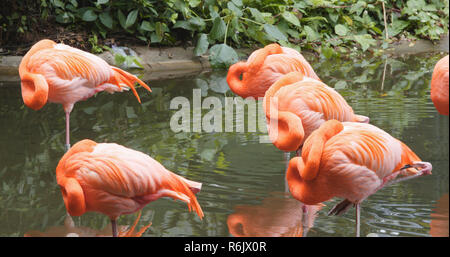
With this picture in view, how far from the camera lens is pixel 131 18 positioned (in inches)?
289

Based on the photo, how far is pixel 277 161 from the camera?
3.83 metres

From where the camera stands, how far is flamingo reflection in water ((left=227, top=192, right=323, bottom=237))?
283 cm

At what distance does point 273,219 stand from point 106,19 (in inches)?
199

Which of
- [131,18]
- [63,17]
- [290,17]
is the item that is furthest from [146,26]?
[290,17]

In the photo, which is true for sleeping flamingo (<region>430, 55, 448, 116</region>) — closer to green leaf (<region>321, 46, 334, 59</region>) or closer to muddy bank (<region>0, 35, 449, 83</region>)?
muddy bank (<region>0, 35, 449, 83</region>)

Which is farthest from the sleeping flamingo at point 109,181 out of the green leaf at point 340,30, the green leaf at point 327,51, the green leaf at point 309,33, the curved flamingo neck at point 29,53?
the green leaf at point 340,30

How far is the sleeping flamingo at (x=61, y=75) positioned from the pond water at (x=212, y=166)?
333 millimetres

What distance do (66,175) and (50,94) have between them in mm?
1776

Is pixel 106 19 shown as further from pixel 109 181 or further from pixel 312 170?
pixel 312 170

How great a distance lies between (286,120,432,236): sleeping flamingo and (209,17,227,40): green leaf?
15.7 ft

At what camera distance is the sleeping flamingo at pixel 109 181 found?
8.34ft

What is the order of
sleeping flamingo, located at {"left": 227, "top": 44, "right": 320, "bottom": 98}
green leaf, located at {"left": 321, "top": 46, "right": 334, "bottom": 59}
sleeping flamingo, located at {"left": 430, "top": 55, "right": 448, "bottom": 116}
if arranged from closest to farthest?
sleeping flamingo, located at {"left": 430, "top": 55, "right": 448, "bottom": 116}
sleeping flamingo, located at {"left": 227, "top": 44, "right": 320, "bottom": 98}
green leaf, located at {"left": 321, "top": 46, "right": 334, "bottom": 59}

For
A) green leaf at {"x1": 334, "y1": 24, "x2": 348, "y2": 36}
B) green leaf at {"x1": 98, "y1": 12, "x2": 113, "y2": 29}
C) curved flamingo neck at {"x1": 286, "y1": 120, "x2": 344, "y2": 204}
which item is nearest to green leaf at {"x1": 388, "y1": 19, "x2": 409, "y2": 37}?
green leaf at {"x1": 334, "y1": 24, "x2": 348, "y2": 36}

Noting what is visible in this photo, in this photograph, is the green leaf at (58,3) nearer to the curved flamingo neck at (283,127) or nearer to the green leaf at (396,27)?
the curved flamingo neck at (283,127)
